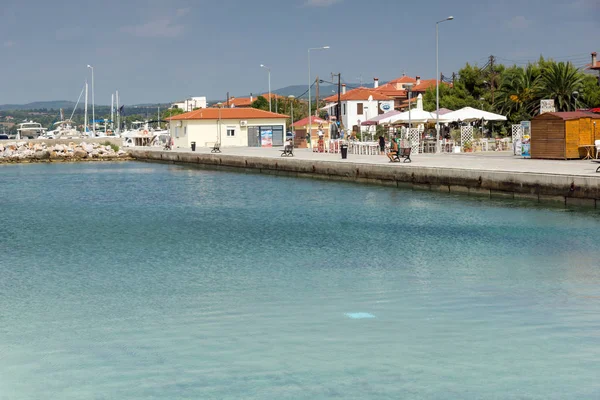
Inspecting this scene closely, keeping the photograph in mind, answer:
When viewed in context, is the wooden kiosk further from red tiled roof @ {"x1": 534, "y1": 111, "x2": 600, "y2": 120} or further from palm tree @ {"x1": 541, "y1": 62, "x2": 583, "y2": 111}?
palm tree @ {"x1": 541, "y1": 62, "x2": 583, "y2": 111}

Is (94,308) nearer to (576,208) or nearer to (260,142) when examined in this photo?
(576,208)

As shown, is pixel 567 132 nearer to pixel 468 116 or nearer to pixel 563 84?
pixel 468 116

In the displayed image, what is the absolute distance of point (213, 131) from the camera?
7894cm

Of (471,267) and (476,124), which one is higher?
(476,124)

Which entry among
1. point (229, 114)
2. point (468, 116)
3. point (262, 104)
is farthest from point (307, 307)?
point (262, 104)

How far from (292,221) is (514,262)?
10.5 metres

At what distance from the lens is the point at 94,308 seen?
45.0 feet

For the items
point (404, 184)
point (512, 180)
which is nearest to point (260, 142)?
point (404, 184)

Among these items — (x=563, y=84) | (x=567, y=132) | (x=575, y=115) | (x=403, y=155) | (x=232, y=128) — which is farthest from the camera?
(x=232, y=128)

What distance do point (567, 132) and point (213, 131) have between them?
4855 cm

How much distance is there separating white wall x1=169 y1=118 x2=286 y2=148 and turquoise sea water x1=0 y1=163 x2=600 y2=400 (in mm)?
51135

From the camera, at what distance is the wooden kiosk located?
34.9 metres

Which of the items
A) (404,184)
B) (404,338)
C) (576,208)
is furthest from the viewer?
(404,184)

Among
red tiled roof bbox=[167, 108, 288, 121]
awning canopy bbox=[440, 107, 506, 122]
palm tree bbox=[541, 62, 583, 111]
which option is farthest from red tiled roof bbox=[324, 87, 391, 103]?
awning canopy bbox=[440, 107, 506, 122]
